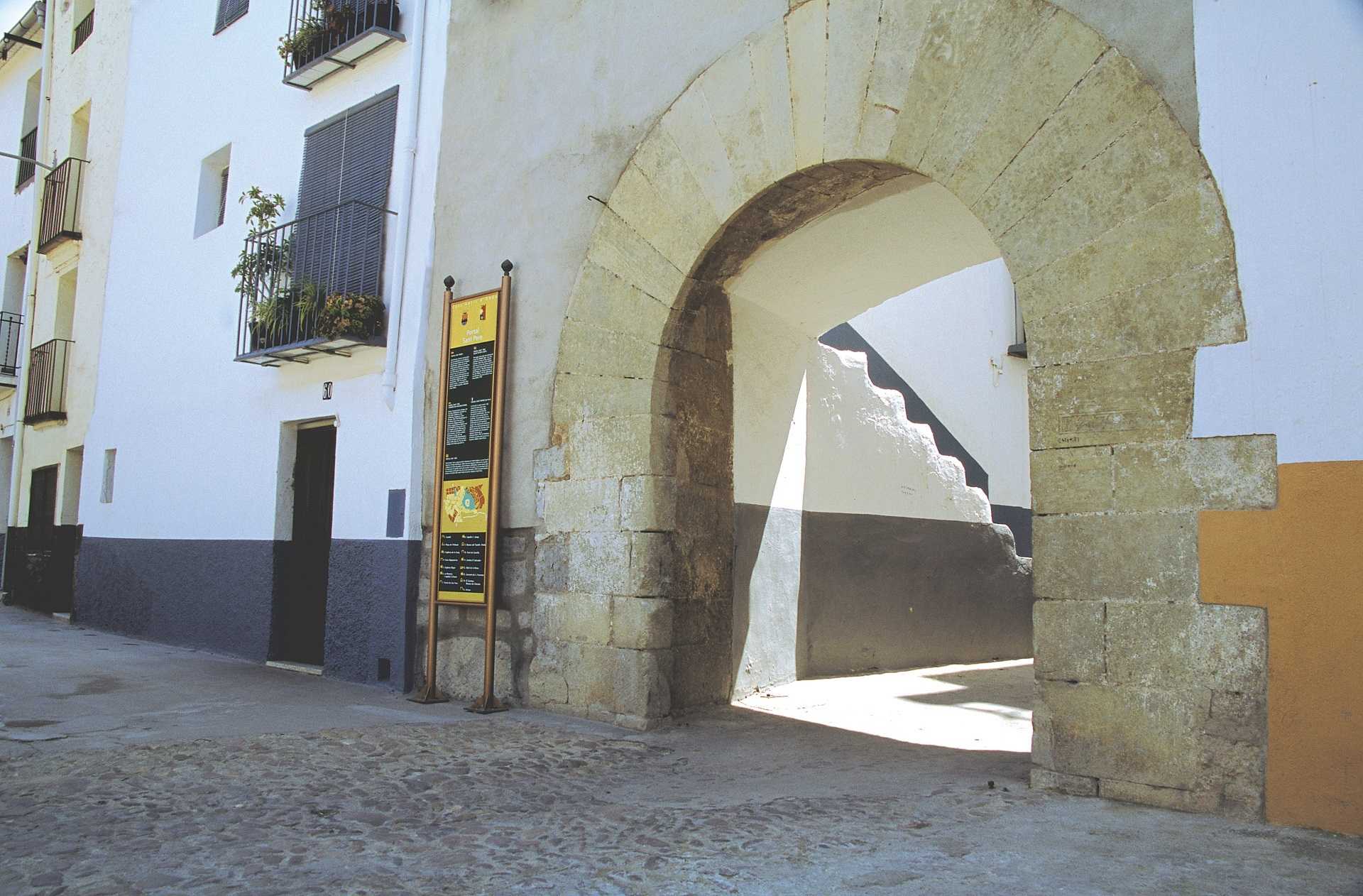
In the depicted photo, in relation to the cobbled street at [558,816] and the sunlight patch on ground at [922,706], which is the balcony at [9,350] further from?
the sunlight patch on ground at [922,706]

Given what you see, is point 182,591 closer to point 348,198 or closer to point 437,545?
point 348,198

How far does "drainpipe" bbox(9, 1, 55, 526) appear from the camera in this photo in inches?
492

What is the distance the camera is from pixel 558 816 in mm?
3625

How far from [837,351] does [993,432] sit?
3512 millimetres

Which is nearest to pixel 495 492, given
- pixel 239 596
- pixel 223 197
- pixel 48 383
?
pixel 239 596

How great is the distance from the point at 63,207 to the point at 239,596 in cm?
618

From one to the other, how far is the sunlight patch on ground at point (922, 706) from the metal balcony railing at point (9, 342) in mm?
11438

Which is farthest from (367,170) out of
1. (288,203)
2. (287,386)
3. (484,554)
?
(484,554)

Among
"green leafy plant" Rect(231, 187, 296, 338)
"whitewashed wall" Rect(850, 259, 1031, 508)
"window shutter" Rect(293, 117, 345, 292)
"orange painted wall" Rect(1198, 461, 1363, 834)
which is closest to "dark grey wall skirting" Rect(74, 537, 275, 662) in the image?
"green leafy plant" Rect(231, 187, 296, 338)

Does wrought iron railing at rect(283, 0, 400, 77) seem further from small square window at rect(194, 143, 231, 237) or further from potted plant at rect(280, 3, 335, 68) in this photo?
small square window at rect(194, 143, 231, 237)

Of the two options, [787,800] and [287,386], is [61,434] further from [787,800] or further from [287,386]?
[787,800]

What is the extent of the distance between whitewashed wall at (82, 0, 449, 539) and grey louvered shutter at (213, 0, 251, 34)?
4.9 inches

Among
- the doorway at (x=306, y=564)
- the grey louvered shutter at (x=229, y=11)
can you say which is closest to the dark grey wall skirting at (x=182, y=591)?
the doorway at (x=306, y=564)

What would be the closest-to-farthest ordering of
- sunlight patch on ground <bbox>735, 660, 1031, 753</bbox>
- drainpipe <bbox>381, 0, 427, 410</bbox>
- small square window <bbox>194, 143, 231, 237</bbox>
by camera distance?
sunlight patch on ground <bbox>735, 660, 1031, 753</bbox>, drainpipe <bbox>381, 0, 427, 410</bbox>, small square window <bbox>194, 143, 231, 237</bbox>
